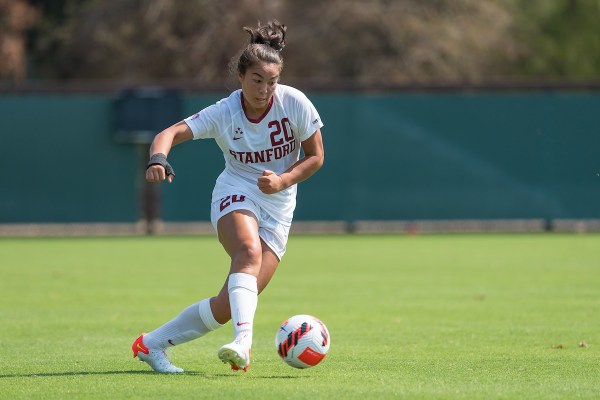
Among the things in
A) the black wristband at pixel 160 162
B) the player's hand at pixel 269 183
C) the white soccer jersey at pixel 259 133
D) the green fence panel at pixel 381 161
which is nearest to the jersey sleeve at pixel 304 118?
the white soccer jersey at pixel 259 133

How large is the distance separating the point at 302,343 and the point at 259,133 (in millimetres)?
1373

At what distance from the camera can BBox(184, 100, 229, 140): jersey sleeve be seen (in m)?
7.26

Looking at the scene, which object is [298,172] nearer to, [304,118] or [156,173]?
[304,118]

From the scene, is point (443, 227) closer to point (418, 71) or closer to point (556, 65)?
point (418, 71)

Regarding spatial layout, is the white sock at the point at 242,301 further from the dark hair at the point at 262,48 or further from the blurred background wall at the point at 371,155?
the blurred background wall at the point at 371,155

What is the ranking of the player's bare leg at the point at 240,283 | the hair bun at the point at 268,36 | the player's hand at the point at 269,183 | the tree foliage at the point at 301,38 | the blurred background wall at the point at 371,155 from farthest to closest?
1. the tree foliage at the point at 301,38
2. the blurred background wall at the point at 371,155
3. the hair bun at the point at 268,36
4. the player's hand at the point at 269,183
5. the player's bare leg at the point at 240,283

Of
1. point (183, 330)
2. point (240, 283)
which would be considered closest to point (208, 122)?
point (240, 283)

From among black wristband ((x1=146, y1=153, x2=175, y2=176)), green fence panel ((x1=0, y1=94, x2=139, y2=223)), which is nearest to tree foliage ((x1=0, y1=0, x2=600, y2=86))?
green fence panel ((x1=0, y1=94, x2=139, y2=223))

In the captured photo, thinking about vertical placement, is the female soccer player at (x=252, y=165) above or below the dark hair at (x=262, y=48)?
below

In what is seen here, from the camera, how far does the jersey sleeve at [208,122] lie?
7258 millimetres

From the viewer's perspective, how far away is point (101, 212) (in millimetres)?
23953

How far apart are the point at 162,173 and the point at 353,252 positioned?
1297cm

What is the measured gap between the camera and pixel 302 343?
7000mm

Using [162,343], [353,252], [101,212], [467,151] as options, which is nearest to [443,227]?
[467,151]
